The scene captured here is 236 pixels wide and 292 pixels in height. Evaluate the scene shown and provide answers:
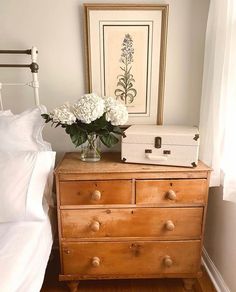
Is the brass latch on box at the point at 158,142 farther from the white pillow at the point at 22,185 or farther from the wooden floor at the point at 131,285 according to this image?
the wooden floor at the point at 131,285

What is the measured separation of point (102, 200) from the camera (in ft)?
4.22

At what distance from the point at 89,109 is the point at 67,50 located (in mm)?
580

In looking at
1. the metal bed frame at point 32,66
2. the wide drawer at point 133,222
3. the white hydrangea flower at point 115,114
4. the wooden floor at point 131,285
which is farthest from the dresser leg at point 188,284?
the metal bed frame at point 32,66

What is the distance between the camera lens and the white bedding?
33.1 inches

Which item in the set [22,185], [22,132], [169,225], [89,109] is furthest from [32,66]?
[169,225]

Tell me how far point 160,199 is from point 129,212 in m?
0.19

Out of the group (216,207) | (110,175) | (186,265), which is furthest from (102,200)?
(216,207)

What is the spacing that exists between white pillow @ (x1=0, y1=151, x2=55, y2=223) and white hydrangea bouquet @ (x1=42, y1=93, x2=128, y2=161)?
0.71ft

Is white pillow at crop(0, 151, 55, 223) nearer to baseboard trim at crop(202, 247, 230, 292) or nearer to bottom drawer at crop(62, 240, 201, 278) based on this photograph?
bottom drawer at crop(62, 240, 201, 278)

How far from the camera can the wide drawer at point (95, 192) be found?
1.26m

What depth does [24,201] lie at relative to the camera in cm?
113

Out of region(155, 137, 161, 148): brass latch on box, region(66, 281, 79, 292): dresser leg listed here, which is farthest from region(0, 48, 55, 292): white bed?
region(155, 137, 161, 148): brass latch on box

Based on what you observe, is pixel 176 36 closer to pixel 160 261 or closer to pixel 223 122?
pixel 223 122

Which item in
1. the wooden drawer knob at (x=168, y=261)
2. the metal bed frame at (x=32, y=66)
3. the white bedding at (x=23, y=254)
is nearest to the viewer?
the white bedding at (x=23, y=254)
